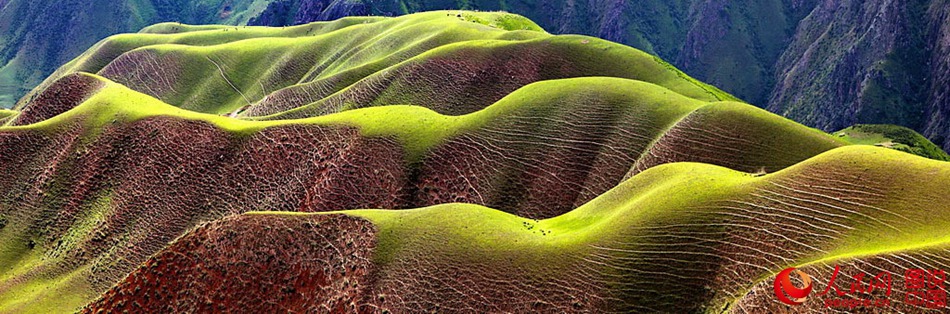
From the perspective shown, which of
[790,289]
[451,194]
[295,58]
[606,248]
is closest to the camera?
[790,289]

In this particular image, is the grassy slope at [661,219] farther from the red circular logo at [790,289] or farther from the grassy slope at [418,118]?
the grassy slope at [418,118]

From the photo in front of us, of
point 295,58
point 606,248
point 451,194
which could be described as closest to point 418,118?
point 451,194

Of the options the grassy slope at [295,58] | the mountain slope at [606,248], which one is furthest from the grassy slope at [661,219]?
the grassy slope at [295,58]

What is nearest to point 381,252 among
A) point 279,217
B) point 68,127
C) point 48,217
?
point 279,217

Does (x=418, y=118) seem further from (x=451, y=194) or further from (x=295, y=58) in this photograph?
(x=295, y=58)

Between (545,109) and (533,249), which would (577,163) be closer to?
(545,109)

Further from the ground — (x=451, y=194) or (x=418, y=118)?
(x=418, y=118)
